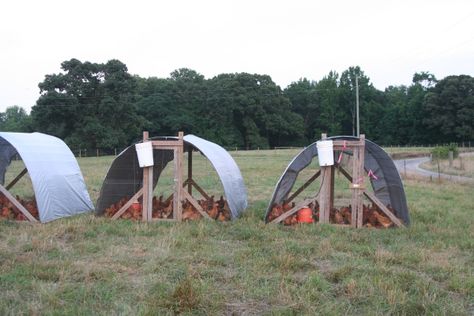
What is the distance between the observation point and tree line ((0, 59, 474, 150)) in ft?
171

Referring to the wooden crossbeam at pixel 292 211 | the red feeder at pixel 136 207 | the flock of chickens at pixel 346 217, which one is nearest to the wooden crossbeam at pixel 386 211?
the flock of chickens at pixel 346 217

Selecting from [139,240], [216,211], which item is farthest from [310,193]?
[139,240]

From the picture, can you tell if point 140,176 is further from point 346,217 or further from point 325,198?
point 346,217

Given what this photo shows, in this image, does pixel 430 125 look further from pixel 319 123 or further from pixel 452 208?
pixel 452 208

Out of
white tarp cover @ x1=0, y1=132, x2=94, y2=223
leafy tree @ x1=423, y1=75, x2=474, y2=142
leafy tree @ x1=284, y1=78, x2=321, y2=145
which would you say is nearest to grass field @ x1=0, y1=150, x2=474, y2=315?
white tarp cover @ x1=0, y1=132, x2=94, y2=223

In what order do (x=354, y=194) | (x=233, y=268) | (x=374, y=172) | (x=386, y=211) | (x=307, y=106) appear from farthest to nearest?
(x=307, y=106) < (x=374, y=172) < (x=354, y=194) < (x=386, y=211) < (x=233, y=268)

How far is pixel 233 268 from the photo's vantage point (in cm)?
701

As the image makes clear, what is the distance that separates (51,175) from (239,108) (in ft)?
186

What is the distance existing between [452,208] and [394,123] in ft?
207

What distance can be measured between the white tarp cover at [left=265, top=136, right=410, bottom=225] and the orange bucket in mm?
Result: 642

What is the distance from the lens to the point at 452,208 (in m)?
12.9

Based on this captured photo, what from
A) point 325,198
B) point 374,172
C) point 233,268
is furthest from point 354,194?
point 233,268

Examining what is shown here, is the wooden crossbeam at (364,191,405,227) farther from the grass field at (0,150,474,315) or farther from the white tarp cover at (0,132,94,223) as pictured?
the white tarp cover at (0,132,94,223)

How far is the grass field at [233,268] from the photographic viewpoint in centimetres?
544
